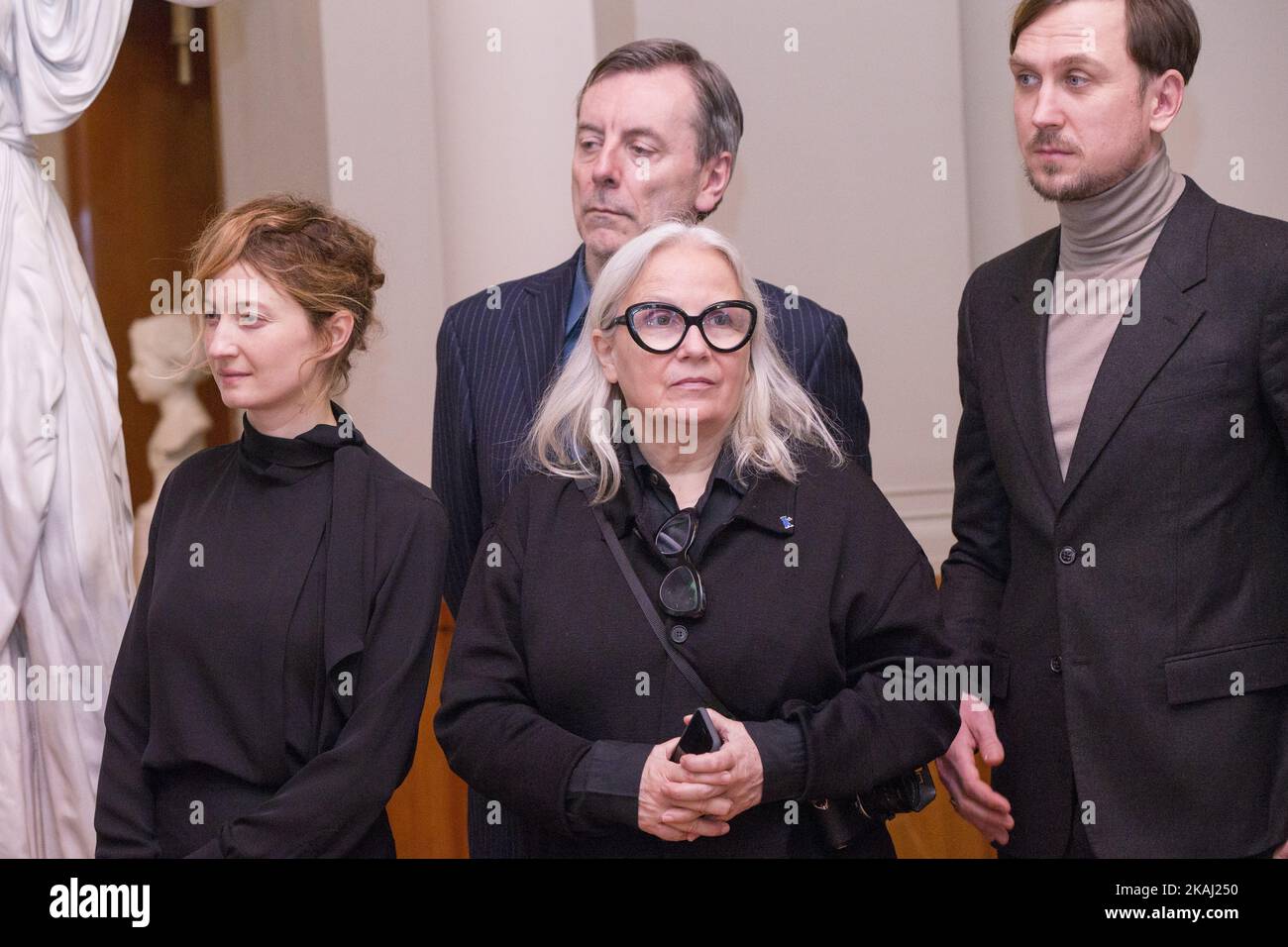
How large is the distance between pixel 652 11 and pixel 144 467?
7.50 ft

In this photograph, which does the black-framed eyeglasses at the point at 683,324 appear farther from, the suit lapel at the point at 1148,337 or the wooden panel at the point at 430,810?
the wooden panel at the point at 430,810

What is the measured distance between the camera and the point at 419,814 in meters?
4.25

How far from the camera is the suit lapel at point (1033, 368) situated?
2828mm

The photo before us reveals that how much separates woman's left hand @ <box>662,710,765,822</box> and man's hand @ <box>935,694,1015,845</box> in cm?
62

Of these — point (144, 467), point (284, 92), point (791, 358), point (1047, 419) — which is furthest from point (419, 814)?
Result: point (284, 92)

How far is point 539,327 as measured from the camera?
3184mm

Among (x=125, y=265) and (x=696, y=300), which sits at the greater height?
(x=125, y=265)

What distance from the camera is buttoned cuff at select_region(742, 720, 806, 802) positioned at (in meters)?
2.44

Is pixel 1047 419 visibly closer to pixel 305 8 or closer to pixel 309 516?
pixel 309 516

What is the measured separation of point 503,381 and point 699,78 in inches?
29.8

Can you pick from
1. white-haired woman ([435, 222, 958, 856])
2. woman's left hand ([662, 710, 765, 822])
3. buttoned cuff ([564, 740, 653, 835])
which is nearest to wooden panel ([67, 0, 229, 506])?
white-haired woman ([435, 222, 958, 856])

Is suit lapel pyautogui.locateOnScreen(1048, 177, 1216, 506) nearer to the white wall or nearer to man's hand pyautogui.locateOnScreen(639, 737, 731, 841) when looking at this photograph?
man's hand pyautogui.locateOnScreen(639, 737, 731, 841)

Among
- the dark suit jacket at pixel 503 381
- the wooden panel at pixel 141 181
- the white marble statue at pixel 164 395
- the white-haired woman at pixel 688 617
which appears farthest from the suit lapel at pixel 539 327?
the wooden panel at pixel 141 181

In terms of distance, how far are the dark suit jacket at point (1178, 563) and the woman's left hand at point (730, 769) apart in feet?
2.33
